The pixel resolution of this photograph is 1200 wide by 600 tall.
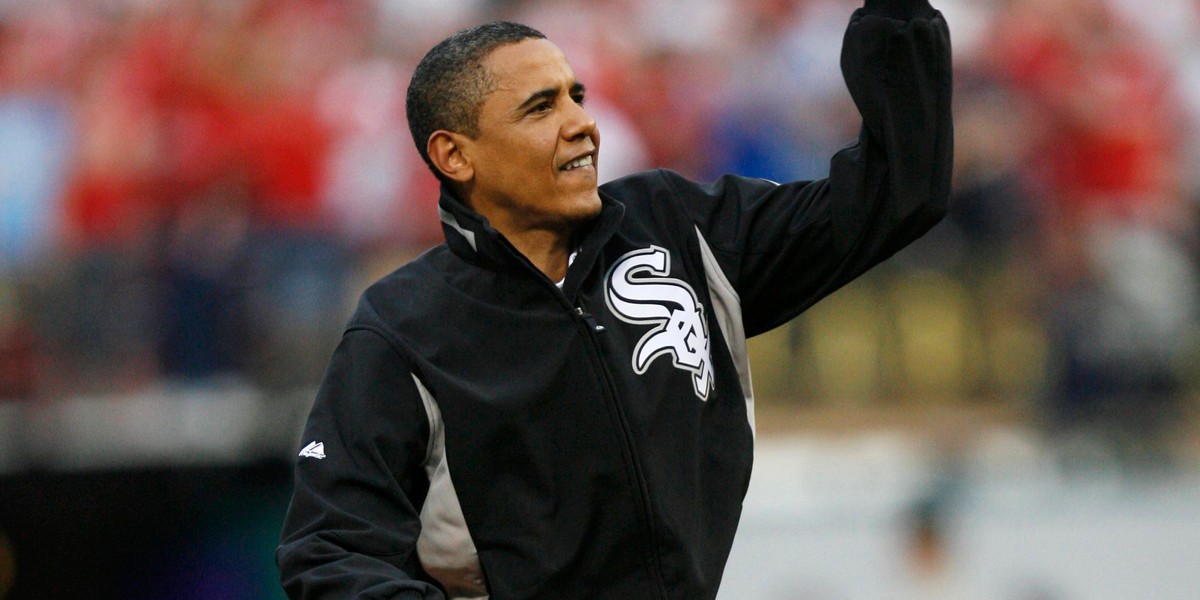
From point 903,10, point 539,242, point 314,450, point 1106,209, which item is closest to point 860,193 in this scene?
point 903,10

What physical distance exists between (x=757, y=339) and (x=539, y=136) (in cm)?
410

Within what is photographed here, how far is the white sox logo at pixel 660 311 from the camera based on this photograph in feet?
9.85

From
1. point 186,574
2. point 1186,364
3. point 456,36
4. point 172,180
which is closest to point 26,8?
point 172,180

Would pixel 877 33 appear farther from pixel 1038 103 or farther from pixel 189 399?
pixel 1038 103

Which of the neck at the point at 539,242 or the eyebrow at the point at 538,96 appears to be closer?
the eyebrow at the point at 538,96

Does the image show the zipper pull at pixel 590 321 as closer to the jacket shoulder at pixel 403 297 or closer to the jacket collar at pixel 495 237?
the jacket collar at pixel 495 237

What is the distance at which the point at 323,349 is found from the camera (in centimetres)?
682

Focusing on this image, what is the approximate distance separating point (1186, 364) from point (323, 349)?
3.50m

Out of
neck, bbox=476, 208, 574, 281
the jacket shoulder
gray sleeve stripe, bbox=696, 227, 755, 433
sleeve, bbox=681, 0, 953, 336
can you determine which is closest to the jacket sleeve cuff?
sleeve, bbox=681, 0, 953, 336

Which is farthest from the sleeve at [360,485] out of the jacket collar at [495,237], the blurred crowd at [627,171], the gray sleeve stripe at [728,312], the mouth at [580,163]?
the blurred crowd at [627,171]

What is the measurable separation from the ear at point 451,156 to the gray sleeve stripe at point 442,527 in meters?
0.42

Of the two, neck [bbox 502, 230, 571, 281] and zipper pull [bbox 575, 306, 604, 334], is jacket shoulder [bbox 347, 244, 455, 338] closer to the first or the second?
neck [bbox 502, 230, 571, 281]

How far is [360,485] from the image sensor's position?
2848 mm

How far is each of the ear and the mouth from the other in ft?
0.61
